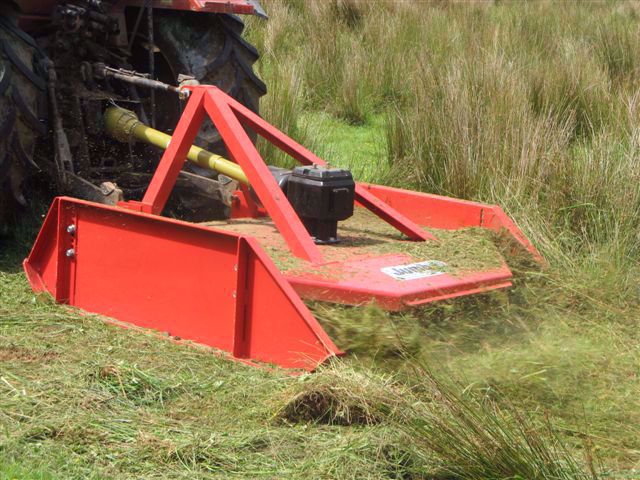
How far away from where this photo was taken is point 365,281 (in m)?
3.20

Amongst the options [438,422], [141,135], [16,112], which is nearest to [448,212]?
[141,135]

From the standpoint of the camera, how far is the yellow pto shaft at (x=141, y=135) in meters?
4.09

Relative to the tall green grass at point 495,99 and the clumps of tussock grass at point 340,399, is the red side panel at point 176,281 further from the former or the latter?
the tall green grass at point 495,99

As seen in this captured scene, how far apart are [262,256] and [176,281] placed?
413 mm

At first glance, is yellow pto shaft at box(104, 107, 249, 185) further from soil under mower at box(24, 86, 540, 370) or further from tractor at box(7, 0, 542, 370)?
soil under mower at box(24, 86, 540, 370)

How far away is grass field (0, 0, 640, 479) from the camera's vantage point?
2.39 meters

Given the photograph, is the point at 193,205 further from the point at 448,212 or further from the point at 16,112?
the point at 448,212

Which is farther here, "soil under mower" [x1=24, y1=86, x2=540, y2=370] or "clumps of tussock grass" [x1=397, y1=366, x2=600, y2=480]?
"soil under mower" [x1=24, y1=86, x2=540, y2=370]

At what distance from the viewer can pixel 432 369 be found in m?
2.91

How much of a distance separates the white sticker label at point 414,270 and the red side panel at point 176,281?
0.42 meters

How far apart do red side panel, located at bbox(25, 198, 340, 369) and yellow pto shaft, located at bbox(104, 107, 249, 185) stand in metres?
0.59

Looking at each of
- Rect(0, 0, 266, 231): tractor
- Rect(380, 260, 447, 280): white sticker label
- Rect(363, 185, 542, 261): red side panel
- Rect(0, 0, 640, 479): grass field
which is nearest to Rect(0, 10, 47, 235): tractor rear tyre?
Rect(0, 0, 266, 231): tractor

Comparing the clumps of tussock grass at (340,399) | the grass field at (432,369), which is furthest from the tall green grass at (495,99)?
the clumps of tussock grass at (340,399)

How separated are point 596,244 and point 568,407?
1543 mm
